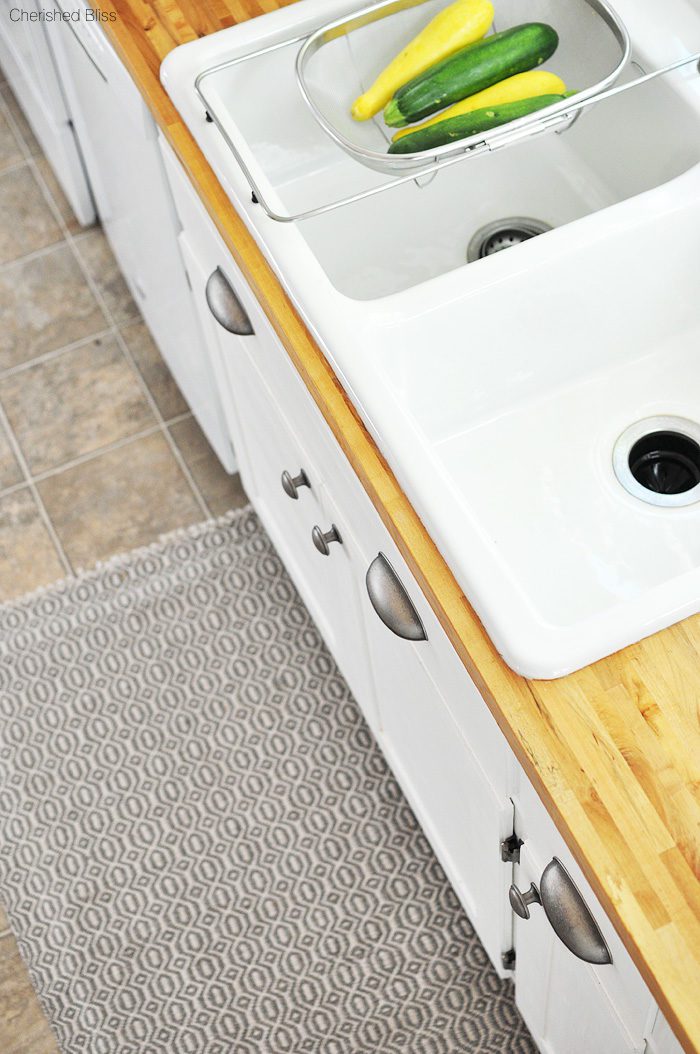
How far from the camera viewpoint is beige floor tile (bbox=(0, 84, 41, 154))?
2.53m

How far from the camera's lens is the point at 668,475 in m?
1.09

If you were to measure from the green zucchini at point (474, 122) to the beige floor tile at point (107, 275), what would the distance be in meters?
1.28

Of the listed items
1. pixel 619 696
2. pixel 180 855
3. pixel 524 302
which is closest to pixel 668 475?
pixel 524 302

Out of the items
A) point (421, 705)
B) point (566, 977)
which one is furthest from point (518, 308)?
point (566, 977)

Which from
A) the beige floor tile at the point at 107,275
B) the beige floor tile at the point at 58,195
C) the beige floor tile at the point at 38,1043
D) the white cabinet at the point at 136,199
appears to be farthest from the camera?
the beige floor tile at the point at 58,195

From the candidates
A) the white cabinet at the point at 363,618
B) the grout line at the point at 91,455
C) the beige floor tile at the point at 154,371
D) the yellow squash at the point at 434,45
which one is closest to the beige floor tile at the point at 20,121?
the beige floor tile at the point at 154,371

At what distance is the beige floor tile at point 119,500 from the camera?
6.59 ft

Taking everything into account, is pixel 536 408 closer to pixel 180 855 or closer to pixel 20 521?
pixel 180 855

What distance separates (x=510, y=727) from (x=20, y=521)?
142 centimetres

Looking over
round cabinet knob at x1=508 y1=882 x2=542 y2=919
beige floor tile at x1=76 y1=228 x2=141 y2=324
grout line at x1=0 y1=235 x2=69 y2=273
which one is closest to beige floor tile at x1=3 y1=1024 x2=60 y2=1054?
round cabinet knob at x1=508 y1=882 x2=542 y2=919

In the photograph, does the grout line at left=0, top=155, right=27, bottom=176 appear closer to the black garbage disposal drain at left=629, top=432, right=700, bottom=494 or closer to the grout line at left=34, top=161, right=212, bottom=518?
the grout line at left=34, top=161, right=212, bottom=518

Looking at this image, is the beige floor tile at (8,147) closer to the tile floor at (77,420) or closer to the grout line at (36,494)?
the tile floor at (77,420)

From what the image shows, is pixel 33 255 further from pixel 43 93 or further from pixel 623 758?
pixel 623 758
